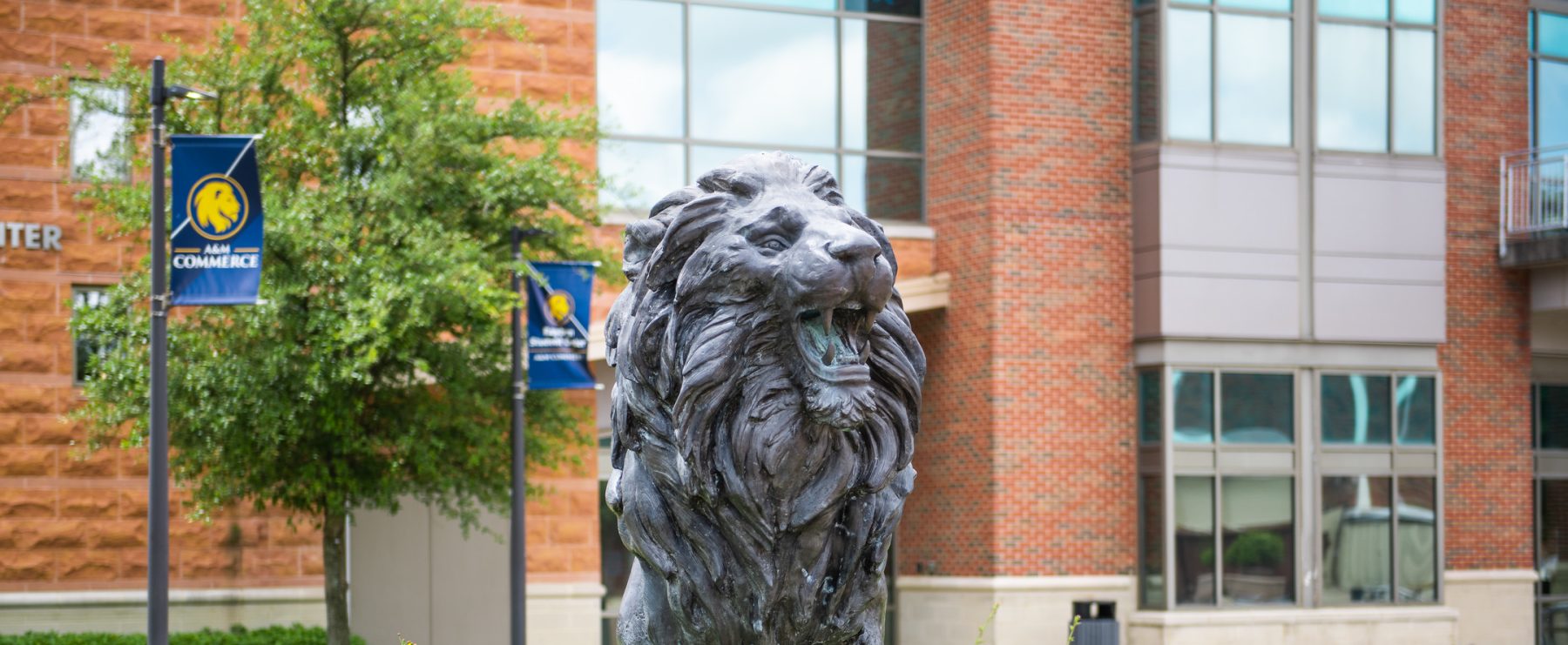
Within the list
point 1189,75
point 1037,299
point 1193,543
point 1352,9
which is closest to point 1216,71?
point 1189,75

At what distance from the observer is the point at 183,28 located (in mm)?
19844

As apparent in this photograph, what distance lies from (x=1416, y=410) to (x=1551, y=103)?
5.73 metres

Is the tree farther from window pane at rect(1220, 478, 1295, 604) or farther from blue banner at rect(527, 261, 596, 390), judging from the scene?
window pane at rect(1220, 478, 1295, 604)

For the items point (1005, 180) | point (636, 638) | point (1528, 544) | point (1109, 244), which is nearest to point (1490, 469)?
point (1528, 544)

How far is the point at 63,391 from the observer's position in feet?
64.0

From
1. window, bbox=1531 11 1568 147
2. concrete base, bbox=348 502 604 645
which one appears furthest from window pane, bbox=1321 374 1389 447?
concrete base, bbox=348 502 604 645

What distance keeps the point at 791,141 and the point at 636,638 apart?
1930 centimetres

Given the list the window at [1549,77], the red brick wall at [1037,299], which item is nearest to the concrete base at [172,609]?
the red brick wall at [1037,299]

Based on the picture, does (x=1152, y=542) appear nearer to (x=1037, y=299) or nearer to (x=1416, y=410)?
(x=1037, y=299)

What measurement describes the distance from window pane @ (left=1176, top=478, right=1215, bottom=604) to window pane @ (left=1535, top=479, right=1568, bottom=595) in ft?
22.4

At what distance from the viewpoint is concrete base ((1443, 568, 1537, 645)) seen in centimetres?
2450

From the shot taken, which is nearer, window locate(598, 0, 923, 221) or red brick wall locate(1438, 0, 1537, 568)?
window locate(598, 0, 923, 221)

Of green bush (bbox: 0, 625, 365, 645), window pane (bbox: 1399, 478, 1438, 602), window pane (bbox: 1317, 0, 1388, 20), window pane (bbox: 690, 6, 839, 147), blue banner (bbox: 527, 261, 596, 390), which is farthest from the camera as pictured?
window pane (bbox: 1399, 478, 1438, 602)

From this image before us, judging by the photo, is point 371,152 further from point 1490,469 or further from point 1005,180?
point 1490,469
